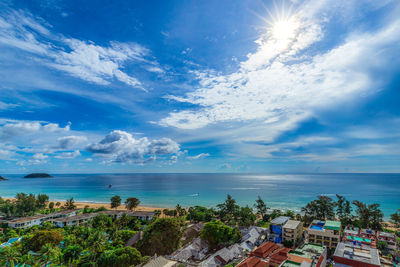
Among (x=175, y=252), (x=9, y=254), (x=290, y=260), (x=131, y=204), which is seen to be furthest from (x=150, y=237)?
(x=131, y=204)

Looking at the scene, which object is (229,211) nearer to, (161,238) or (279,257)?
(161,238)

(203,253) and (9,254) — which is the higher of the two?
(9,254)

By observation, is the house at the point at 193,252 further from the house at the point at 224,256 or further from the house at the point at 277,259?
the house at the point at 277,259

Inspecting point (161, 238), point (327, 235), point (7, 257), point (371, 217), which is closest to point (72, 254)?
point (7, 257)

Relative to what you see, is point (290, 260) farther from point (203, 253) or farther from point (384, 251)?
point (384, 251)

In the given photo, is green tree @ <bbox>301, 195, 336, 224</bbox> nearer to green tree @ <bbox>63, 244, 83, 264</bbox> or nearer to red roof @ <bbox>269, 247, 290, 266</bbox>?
red roof @ <bbox>269, 247, 290, 266</bbox>

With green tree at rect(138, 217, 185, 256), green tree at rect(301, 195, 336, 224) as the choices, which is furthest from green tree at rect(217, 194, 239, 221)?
green tree at rect(138, 217, 185, 256)

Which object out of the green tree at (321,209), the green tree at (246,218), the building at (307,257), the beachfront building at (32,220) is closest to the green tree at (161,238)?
the building at (307,257)
